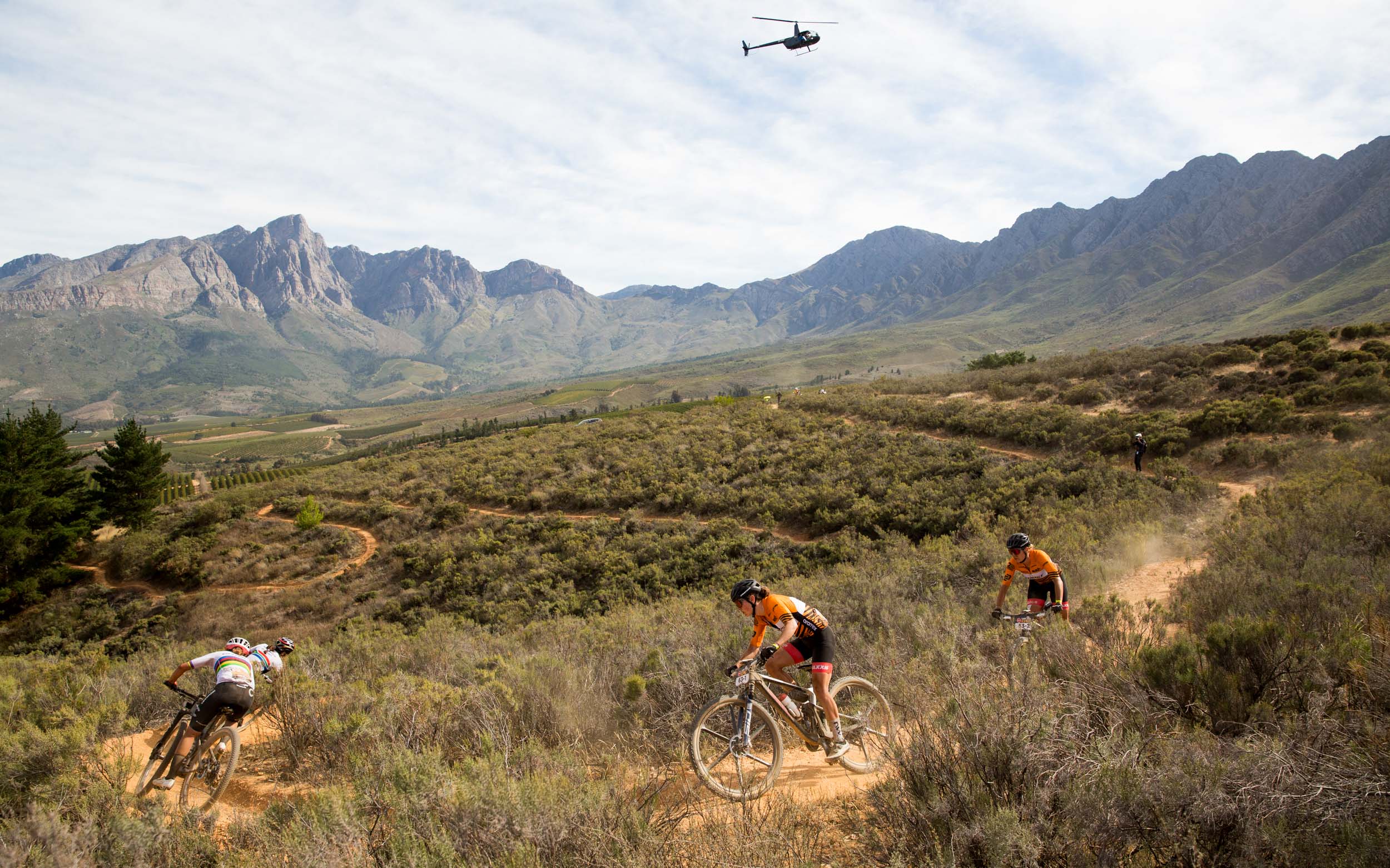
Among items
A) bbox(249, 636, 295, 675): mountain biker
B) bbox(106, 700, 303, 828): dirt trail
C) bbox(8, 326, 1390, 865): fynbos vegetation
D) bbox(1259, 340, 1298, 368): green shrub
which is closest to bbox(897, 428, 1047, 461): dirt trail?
bbox(8, 326, 1390, 865): fynbos vegetation

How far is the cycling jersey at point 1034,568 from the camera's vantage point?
22.8 feet

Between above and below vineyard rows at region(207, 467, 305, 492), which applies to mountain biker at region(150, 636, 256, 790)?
above

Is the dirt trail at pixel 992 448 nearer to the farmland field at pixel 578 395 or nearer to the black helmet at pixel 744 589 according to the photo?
the black helmet at pixel 744 589

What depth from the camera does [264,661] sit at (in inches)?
261

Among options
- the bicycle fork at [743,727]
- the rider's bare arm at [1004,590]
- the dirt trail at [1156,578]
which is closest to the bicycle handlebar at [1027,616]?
the rider's bare arm at [1004,590]

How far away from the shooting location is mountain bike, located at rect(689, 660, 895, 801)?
4820 millimetres

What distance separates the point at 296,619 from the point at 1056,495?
24.3 metres

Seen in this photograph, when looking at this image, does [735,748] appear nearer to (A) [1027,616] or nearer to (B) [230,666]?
(A) [1027,616]

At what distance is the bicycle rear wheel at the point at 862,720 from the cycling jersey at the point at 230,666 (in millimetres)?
5995

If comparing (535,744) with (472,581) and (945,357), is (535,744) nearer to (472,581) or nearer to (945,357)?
(472,581)

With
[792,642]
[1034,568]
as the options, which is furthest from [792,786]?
[1034,568]

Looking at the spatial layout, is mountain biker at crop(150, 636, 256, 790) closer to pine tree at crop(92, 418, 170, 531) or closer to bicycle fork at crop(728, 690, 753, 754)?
bicycle fork at crop(728, 690, 753, 754)

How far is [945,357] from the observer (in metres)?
185

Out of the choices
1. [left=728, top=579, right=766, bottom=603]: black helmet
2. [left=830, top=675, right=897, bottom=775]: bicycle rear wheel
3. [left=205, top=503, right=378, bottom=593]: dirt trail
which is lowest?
[left=205, top=503, right=378, bottom=593]: dirt trail
